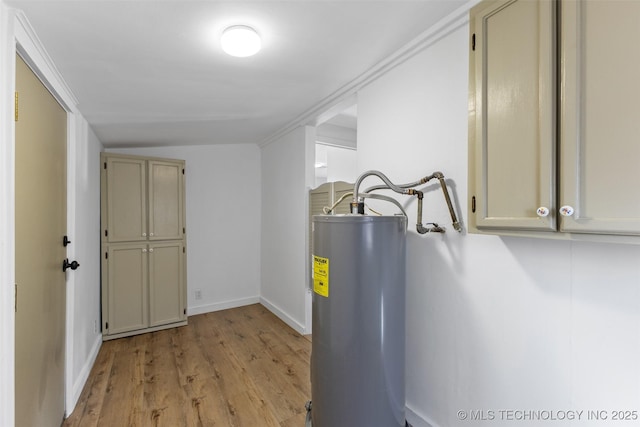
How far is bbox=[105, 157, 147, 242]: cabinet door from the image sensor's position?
3084 millimetres

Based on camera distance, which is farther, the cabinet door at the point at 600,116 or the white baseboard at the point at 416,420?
the white baseboard at the point at 416,420

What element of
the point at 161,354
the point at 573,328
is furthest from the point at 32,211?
the point at 573,328

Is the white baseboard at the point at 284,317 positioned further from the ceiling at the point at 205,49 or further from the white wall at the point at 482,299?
the ceiling at the point at 205,49

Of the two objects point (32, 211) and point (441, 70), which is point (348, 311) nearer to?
point (441, 70)

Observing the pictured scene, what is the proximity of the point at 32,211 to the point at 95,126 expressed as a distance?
1545 millimetres

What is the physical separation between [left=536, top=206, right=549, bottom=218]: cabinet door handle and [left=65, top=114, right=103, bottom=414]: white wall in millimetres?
2609

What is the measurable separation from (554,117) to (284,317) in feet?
10.7

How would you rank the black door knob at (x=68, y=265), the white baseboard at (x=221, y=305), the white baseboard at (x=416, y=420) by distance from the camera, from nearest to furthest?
the white baseboard at (x=416, y=420)
the black door knob at (x=68, y=265)
the white baseboard at (x=221, y=305)

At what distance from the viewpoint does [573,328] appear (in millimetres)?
1117

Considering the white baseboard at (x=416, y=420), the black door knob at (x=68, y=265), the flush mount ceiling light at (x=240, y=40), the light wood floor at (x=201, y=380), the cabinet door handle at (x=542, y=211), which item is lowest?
the light wood floor at (x=201, y=380)

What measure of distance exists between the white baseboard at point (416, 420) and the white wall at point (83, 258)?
2171 millimetres

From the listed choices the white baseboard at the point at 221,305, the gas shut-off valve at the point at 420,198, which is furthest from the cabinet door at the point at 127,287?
the gas shut-off valve at the point at 420,198

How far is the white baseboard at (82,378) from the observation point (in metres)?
1.97
